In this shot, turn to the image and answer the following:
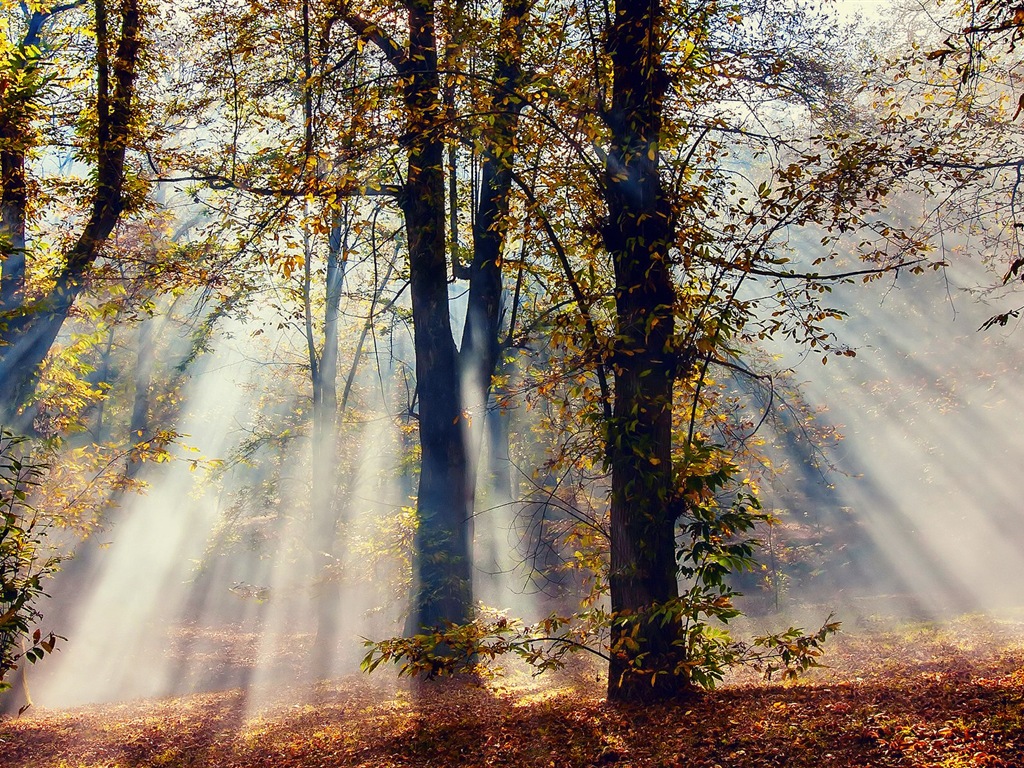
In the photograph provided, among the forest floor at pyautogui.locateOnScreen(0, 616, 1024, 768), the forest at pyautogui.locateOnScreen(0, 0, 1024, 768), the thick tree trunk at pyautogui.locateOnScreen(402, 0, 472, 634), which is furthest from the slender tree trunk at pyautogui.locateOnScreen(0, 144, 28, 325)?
the forest floor at pyautogui.locateOnScreen(0, 616, 1024, 768)

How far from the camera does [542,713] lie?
6535 mm

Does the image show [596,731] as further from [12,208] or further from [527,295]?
[12,208]

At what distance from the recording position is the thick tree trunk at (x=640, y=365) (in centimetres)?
607

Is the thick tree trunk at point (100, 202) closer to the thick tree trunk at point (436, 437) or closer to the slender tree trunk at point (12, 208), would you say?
the slender tree trunk at point (12, 208)

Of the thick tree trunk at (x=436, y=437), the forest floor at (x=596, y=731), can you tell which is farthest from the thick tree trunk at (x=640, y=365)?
the thick tree trunk at (x=436, y=437)

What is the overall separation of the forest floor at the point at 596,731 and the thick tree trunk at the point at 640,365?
0.54 metres

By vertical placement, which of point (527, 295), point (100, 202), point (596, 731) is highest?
point (527, 295)

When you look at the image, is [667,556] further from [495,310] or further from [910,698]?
[495,310]

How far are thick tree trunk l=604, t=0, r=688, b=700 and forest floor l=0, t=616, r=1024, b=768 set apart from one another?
54 centimetres

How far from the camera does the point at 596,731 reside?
218 inches

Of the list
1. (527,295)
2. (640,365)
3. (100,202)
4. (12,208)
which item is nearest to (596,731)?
(640,365)

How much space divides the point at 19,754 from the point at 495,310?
733 cm

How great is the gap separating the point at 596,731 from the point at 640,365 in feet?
8.76

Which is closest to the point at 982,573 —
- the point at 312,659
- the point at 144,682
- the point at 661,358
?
the point at 312,659
